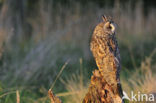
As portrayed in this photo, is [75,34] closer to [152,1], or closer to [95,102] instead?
[95,102]

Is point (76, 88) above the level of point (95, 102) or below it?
above

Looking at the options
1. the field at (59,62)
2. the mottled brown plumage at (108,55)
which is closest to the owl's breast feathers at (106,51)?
the mottled brown plumage at (108,55)

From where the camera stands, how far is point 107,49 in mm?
1933

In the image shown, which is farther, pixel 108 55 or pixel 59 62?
pixel 59 62

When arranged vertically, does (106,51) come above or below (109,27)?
below

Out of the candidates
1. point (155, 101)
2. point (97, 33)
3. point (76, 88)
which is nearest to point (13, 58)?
point (76, 88)

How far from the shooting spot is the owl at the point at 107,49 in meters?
1.93

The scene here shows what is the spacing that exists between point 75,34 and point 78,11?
554mm

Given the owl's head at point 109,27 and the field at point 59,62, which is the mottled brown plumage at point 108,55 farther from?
the field at point 59,62

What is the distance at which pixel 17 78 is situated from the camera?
4484mm

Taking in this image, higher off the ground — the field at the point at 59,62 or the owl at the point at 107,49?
the field at the point at 59,62

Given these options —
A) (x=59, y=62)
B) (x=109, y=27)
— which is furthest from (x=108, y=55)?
(x=59, y=62)

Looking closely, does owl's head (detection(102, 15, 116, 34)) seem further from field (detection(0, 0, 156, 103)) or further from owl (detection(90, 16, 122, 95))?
field (detection(0, 0, 156, 103))

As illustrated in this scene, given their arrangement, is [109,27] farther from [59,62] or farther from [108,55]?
[59,62]
